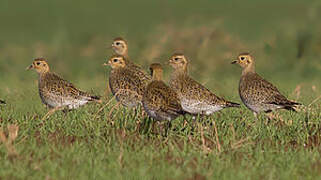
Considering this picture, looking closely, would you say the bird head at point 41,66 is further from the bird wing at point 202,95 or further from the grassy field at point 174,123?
the bird wing at point 202,95

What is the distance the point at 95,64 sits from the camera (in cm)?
1847

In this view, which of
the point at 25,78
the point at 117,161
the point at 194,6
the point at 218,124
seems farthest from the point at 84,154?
the point at 194,6

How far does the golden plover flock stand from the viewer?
27.4ft

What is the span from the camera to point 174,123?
862 centimetres

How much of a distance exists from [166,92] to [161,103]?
1.58ft

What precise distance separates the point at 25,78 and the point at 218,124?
31.9 ft

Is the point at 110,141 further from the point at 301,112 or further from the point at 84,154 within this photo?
the point at 301,112

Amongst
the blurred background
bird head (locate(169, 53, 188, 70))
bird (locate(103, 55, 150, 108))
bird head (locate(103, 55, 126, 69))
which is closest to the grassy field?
the blurred background

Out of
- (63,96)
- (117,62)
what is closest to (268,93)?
(117,62)

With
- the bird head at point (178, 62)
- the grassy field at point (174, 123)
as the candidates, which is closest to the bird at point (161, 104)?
the grassy field at point (174, 123)

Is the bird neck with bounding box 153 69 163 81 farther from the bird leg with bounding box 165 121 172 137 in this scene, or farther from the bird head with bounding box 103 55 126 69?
the bird head with bounding box 103 55 126 69

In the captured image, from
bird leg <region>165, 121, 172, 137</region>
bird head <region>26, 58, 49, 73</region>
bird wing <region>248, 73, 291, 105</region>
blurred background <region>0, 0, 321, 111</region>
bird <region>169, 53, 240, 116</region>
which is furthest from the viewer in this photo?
blurred background <region>0, 0, 321, 111</region>

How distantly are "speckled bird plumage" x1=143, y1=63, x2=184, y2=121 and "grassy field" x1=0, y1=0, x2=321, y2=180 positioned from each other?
16 centimetres

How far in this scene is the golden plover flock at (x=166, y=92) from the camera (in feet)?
27.4
